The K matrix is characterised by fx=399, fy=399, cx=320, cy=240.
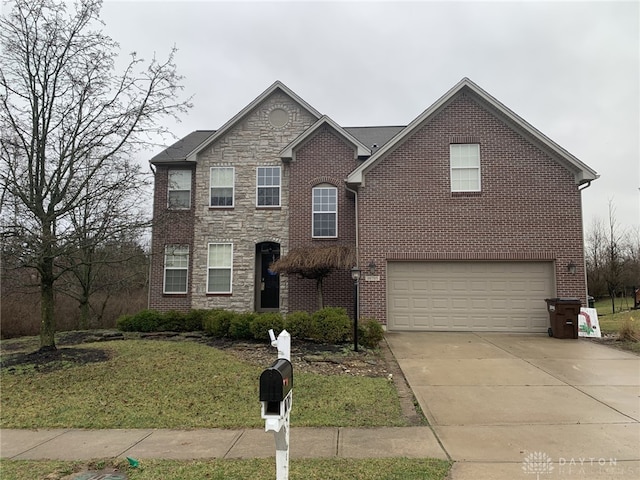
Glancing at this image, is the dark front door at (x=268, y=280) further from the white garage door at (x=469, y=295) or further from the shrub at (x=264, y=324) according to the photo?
the white garage door at (x=469, y=295)

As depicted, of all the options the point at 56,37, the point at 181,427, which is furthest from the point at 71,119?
the point at 181,427

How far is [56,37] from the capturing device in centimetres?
851

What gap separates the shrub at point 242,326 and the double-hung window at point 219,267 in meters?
3.53

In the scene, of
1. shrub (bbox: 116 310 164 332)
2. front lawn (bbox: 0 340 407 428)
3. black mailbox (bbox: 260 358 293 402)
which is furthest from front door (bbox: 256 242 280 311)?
black mailbox (bbox: 260 358 293 402)

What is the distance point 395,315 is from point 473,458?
27.2 feet

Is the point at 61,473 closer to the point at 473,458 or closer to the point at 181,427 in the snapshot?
the point at 181,427

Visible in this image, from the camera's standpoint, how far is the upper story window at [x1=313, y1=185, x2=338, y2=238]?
14727mm

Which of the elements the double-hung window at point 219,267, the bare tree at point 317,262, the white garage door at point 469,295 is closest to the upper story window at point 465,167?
the white garage door at point 469,295

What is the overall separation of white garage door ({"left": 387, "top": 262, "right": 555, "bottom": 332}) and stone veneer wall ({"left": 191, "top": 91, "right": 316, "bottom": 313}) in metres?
4.39

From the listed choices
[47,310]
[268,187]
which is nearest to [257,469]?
[47,310]

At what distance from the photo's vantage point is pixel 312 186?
1492cm

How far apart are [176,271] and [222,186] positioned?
3.75 meters

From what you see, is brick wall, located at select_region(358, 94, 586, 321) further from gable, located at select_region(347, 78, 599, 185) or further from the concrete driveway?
the concrete driveway

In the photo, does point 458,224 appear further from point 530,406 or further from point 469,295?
point 530,406
